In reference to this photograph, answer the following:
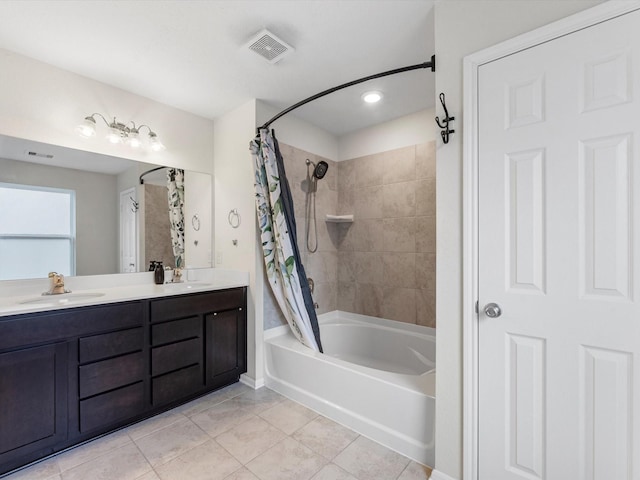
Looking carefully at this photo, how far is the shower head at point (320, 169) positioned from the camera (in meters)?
3.03

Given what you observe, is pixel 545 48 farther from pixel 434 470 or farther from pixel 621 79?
pixel 434 470

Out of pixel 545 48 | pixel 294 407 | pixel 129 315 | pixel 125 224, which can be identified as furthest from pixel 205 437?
pixel 545 48

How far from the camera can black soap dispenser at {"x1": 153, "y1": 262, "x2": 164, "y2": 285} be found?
256cm

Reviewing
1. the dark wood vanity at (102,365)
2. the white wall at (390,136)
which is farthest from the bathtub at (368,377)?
the white wall at (390,136)

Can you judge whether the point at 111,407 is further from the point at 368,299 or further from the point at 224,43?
the point at 224,43

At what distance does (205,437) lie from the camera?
6.23ft

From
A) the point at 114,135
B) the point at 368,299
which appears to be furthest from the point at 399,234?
the point at 114,135

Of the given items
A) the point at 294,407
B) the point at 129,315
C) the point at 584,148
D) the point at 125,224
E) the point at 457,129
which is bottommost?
the point at 294,407

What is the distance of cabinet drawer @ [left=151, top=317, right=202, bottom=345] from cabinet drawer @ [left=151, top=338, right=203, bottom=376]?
0.04 metres

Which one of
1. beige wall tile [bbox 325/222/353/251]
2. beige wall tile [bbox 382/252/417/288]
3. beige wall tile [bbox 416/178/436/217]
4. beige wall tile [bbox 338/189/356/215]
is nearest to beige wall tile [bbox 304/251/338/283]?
beige wall tile [bbox 325/222/353/251]

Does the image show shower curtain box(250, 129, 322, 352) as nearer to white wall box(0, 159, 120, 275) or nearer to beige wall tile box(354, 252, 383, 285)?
beige wall tile box(354, 252, 383, 285)

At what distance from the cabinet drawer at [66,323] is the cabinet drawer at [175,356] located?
0.92 ft

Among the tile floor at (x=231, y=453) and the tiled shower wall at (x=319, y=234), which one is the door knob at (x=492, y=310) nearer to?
the tile floor at (x=231, y=453)

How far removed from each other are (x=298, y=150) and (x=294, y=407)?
231 centimetres
